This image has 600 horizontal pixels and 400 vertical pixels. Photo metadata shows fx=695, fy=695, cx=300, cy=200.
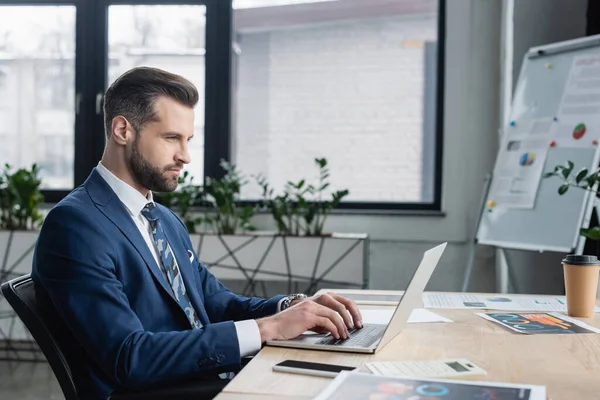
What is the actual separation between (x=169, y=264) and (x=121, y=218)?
17cm

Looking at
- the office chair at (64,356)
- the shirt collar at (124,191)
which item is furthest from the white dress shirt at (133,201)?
the office chair at (64,356)

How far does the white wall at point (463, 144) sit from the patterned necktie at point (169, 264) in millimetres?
2455

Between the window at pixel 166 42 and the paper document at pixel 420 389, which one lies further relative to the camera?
the window at pixel 166 42

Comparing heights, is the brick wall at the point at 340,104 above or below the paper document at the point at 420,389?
above

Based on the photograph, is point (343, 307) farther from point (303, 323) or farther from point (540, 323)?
point (540, 323)

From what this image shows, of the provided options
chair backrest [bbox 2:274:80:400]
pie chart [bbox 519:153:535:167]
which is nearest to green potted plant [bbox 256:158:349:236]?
pie chart [bbox 519:153:535:167]

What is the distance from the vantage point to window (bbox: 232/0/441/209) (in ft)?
13.1

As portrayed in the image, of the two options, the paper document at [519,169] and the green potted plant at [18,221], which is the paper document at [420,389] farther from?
the green potted plant at [18,221]

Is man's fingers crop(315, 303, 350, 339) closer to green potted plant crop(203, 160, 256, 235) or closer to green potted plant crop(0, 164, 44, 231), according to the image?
green potted plant crop(203, 160, 256, 235)

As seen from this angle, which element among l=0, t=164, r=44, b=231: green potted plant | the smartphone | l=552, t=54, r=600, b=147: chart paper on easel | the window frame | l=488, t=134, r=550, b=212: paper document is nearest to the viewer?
the smartphone

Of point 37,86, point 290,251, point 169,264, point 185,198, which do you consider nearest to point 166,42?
point 37,86

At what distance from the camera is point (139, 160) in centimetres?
155

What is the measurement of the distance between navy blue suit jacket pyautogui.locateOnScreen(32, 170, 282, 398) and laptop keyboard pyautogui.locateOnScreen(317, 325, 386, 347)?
0.59 ft

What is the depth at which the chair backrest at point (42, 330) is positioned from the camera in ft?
4.13
